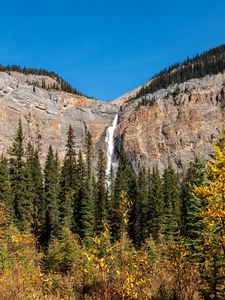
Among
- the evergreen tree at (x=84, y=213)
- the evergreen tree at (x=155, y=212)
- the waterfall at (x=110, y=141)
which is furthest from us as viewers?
the waterfall at (x=110, y=141)

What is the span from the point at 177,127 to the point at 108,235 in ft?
353

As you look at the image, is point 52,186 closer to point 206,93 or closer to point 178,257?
point 178,257

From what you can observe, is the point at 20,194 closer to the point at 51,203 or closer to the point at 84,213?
the point at 84,213

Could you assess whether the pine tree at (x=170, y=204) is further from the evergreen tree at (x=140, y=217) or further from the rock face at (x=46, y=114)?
the rock face at (x=46, y=114)

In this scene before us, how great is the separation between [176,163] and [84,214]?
2338 inches

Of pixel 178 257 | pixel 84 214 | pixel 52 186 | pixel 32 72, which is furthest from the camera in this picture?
pixel 32 72

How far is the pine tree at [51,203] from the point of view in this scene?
2056 inches

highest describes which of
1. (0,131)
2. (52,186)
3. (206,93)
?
(206,93)

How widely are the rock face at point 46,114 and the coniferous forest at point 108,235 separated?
31926mm

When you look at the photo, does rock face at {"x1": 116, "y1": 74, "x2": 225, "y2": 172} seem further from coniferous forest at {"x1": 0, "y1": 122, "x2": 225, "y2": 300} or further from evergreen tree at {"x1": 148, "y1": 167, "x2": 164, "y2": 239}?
evergreen tree at {"x1": 148, "y1": 167, "x2": 164, "y2": 239}

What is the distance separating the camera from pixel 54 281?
1398 centimetres

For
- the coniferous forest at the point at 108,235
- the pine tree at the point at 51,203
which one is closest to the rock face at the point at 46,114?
the coniferous forest at the point at 108,235

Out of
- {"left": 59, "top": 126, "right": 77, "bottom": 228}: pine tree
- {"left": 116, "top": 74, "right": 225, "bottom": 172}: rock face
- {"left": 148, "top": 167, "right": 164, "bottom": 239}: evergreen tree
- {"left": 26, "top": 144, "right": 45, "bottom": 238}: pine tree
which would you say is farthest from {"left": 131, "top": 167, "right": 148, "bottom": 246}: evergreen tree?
{"left": 116, "top": 74, "right": 225, "bottom": 172}: rock face

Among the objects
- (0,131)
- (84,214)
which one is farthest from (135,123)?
(84,214)
